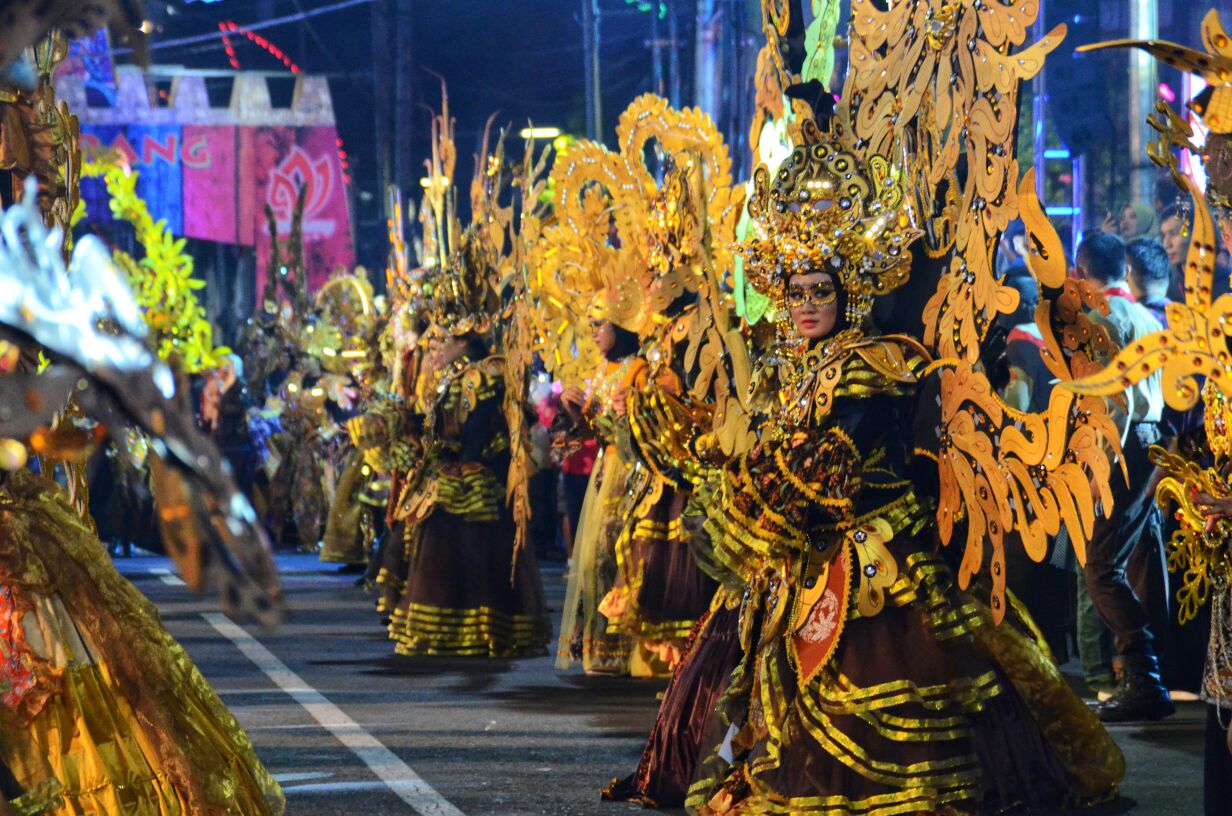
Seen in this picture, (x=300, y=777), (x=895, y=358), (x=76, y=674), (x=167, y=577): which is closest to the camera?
(x=76, y=674)

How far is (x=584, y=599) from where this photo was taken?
9.84m

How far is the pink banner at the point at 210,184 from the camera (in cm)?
3400

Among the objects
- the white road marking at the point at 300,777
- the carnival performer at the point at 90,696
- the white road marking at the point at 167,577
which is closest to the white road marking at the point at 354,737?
the white road marking at the point at 300,777

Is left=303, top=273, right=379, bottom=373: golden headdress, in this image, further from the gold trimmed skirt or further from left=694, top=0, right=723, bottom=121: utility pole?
the gold trimmed skirt

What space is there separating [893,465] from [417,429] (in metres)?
6.25

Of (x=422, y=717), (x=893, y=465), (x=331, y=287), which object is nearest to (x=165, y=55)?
(x=331, y=287)

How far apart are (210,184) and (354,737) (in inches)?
A: 1084

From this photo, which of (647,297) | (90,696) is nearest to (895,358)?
(90,696)

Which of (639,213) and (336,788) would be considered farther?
(639,213)

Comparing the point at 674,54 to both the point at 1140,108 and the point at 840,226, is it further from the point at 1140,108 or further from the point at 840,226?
the point at 840,226

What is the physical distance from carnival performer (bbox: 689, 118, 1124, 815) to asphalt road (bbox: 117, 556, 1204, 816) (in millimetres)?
852

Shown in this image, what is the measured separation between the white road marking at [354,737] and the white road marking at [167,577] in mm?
3765

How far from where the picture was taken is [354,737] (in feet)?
26.0

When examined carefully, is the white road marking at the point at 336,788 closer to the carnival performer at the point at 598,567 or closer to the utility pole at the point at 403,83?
the carnival performer at the point at 598,567
